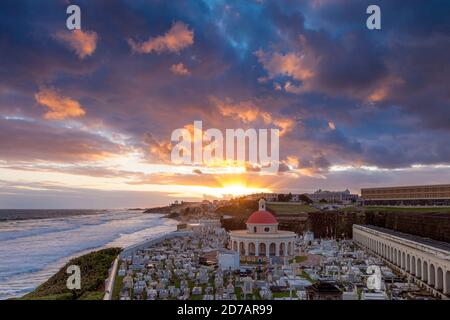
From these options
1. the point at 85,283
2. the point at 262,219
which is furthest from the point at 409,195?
the point at 85,283

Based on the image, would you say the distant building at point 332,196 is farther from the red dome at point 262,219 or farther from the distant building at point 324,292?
the distant building at point 324,292

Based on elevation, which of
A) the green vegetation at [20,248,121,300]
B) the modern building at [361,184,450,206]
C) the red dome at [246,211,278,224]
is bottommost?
the green vegetation at [20,248,121,300]

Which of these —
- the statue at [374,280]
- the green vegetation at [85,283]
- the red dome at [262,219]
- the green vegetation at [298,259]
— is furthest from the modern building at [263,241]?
the statue at [374,280]

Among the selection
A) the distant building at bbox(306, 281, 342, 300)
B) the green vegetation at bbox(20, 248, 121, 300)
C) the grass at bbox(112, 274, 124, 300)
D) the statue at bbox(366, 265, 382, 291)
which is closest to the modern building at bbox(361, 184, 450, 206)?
the statue at bbox(366, 265, 382, 291)

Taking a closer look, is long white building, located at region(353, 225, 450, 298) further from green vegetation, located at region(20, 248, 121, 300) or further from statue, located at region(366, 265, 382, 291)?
green vegetation, located at region(20, 248, 121, 300)

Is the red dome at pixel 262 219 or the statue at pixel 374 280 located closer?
the statue at pixel 374 280
